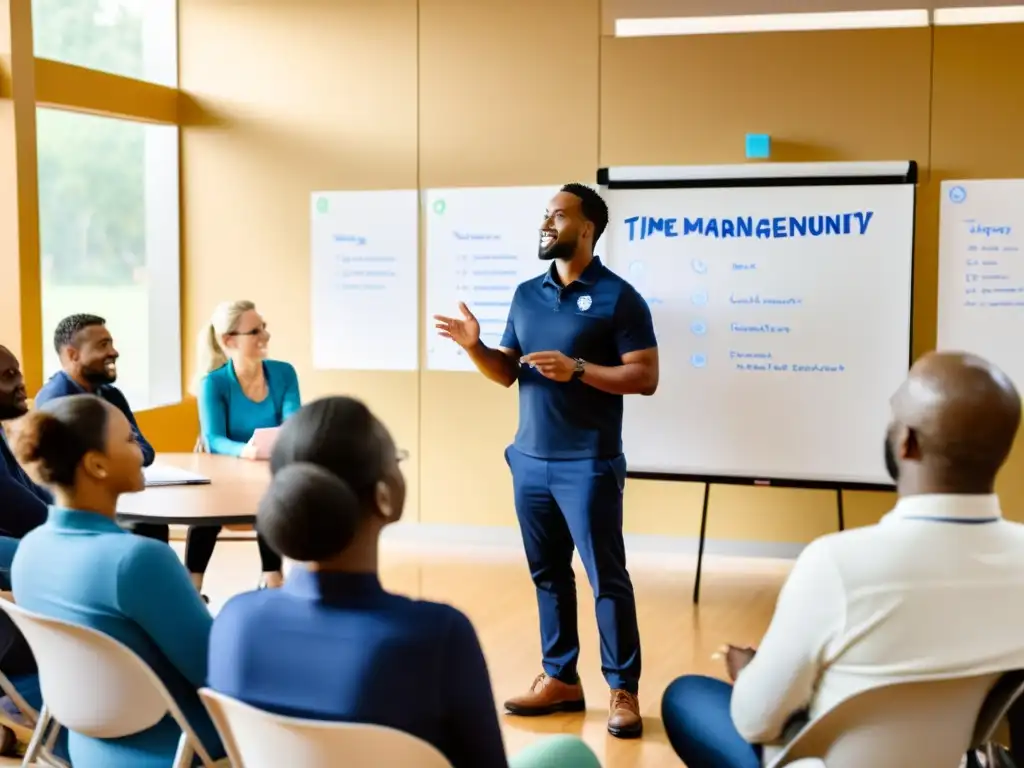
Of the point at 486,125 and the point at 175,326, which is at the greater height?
the point at 486,125

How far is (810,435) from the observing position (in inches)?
225

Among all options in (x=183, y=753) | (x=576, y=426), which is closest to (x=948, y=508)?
(x=183, y=753)

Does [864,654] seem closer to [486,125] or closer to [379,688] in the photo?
[379,688]

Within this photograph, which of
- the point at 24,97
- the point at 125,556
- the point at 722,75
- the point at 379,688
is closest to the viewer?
the point at 379,688

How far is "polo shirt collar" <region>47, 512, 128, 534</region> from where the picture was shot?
95.6 inches

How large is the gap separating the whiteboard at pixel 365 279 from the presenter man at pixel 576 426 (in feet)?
9.13

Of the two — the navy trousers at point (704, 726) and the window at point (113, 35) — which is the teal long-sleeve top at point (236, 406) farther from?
the navy trousers at point (704, 726)

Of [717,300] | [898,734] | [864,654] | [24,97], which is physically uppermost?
[24,97]

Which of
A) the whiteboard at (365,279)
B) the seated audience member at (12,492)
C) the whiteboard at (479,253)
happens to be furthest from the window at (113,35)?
the seated audience member at (12,492)

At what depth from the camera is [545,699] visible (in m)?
4.05

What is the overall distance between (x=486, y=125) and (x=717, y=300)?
1642mm

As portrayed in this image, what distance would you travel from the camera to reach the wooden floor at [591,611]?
13.1ft

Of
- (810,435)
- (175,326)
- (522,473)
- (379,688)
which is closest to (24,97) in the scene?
(175,326)

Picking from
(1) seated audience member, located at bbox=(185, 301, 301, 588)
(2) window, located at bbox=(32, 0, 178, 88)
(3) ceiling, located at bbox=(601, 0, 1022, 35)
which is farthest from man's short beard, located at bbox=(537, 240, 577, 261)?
(2) window, located at bbox=(32, 0, 178, 88)
